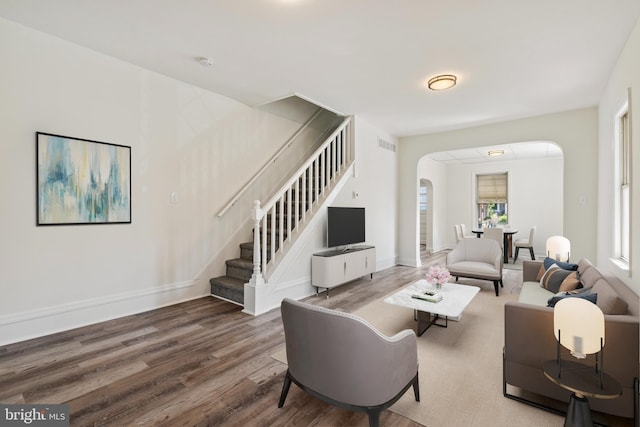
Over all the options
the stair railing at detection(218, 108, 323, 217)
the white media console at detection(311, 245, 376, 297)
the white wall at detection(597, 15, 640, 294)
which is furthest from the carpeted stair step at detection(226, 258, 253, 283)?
the white wall at detection(597, 15, 640, 294)

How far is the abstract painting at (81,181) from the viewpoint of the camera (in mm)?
3047

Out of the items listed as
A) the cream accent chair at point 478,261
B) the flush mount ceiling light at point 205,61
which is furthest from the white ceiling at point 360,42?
the cream accent chair at point 478,261

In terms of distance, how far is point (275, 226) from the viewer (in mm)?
4914

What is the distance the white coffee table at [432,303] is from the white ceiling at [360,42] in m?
2.64

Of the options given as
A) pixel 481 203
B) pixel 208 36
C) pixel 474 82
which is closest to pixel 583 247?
pixel 474 82

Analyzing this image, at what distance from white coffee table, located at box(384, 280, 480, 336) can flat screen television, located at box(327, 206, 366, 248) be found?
1603 millimetres

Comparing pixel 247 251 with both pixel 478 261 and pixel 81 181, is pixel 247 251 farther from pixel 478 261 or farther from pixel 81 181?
pixel 478 261

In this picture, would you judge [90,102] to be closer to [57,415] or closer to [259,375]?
[57,415]

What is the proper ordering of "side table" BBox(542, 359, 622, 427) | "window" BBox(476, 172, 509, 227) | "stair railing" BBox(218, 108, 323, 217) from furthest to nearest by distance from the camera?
"window" BBox(476, 172, 509, 227)
"stair railing" BBox(218, 108, 323, 217)
"side table" BBox(542, 359, 622, 427)

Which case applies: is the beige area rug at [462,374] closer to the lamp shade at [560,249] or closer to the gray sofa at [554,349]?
the gray sofa at [554,349]

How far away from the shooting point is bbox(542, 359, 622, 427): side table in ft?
5.27

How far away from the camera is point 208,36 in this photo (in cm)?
300

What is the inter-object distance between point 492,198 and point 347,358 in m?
9.57

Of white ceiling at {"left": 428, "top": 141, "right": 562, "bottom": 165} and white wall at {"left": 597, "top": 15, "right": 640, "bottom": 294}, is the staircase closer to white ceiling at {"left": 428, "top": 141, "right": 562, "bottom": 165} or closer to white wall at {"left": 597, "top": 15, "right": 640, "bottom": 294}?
white ceiling at {"left": 428, "top": 141, "right": 562, "bottom": 165}
